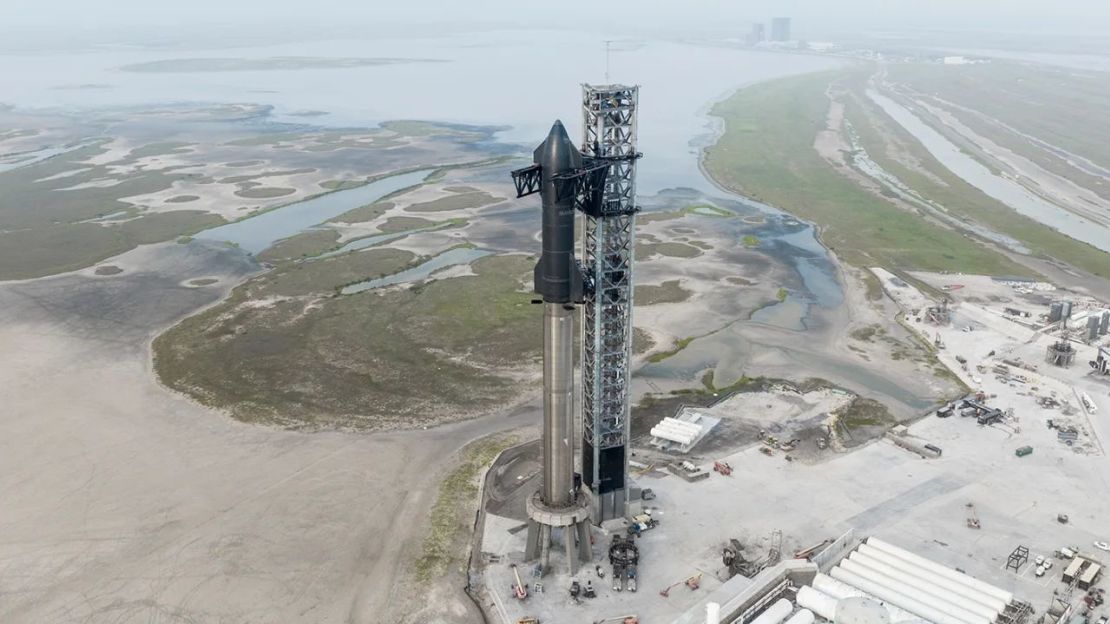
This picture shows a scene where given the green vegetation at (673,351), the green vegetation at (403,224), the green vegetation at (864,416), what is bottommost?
the green vegetation at (864,416)

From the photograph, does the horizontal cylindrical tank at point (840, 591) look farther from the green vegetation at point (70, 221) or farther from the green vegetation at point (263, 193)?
the green vegetation at point (263, 193)

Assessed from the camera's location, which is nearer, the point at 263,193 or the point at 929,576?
the point at 929,576

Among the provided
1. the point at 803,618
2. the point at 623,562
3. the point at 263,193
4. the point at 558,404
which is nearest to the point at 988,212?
the point at 623,562

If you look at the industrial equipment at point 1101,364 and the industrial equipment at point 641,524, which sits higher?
the industrial equipment at point 1101,364

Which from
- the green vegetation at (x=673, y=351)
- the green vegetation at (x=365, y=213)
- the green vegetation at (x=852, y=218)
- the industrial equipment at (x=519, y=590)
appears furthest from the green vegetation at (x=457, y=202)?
the industrial equipment at (x=519, y=590)

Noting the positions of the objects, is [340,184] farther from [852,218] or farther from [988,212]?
[988,212]

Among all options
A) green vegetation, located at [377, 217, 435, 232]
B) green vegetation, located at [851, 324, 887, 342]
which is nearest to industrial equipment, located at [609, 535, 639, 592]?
green vegetation, located at [851, 324, 887, 342]

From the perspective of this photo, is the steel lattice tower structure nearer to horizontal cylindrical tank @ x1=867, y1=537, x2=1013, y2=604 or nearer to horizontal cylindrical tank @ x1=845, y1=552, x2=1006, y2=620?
horizontal cylindrical tank @ x1=845, y1=552, x2=1006, y2=620
